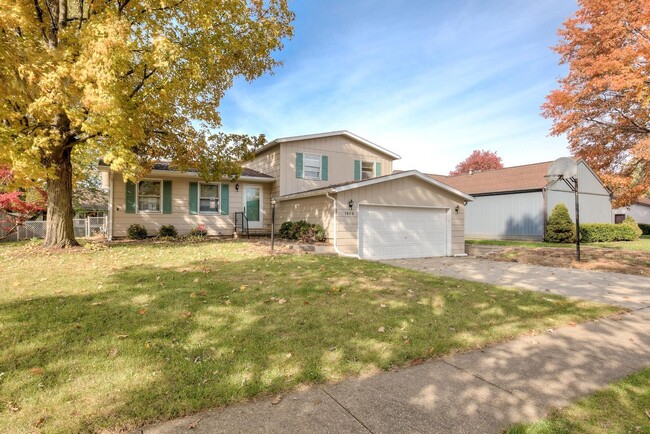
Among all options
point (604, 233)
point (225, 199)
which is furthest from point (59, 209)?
point (604, 233)

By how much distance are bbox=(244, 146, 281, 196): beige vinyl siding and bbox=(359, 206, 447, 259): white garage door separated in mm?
5468

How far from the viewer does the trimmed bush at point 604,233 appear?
1791 cm

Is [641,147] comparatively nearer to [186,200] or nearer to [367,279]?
[367,279]

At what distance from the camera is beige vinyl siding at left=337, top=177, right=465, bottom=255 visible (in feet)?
36.8

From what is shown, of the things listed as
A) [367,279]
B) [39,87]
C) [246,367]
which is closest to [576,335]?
[367,279]

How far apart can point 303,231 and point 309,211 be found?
916mm

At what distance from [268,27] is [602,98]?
583 inches

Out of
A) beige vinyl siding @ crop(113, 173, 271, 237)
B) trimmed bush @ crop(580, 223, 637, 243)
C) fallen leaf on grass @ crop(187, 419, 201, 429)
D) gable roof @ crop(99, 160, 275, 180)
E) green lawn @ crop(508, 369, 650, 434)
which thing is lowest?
green lawn @ crop(508, 369, 650, 434)

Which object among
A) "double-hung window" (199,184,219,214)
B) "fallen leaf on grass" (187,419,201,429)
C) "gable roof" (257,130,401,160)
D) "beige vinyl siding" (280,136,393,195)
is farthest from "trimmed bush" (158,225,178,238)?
"fallen leaf on grass" (187,419,201,429)

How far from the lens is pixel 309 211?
42.6 feet

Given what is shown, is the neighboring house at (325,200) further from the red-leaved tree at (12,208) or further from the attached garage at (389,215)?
the red-leaved tree at (12,208)

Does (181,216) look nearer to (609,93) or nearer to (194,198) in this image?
(194,198)

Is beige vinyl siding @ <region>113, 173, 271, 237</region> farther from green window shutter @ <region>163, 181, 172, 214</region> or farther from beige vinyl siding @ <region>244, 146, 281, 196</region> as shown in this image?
beige vinyl siding @ <region>244, 146, 281, 196</region>

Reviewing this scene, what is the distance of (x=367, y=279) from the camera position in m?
6.53
